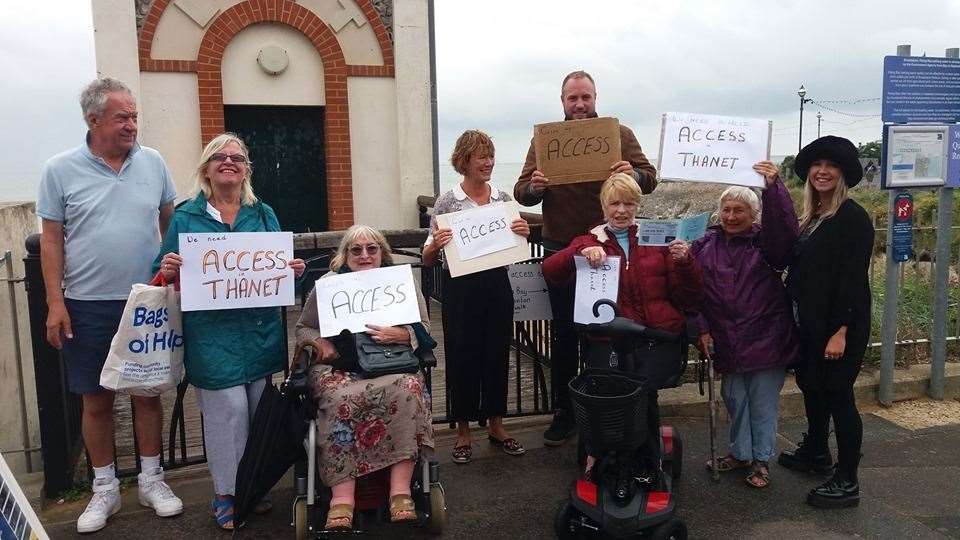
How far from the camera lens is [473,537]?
135 inches

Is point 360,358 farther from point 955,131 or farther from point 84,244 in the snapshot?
point 955,131

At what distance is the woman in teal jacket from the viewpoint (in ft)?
11.0

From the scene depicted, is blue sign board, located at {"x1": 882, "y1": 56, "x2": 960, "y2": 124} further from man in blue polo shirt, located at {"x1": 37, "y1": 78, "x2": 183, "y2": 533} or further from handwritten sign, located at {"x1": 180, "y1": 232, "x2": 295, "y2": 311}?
man in blue polo shirt, located at {"x1": 37, "y1": 78, "x2": 183, "y2": 533}

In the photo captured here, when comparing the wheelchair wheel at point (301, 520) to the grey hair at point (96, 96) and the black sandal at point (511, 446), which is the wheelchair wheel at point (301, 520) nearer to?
the black sandal at point (511, 446)

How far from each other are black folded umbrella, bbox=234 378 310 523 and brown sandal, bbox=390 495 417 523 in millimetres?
536

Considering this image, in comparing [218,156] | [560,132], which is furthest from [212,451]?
[560,132]

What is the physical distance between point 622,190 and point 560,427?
1.68 metres

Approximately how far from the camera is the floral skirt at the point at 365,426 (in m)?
3.14

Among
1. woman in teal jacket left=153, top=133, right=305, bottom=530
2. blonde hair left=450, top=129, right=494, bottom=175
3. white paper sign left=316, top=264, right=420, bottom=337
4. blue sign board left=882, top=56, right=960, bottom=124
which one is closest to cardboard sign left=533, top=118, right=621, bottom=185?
blonde hair left=450, top=129, right=494, bottom=175

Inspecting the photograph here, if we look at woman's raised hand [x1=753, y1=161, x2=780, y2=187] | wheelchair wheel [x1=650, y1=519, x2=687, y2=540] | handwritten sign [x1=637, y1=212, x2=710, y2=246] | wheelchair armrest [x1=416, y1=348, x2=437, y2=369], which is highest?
woman's raised hand [x1=753, y1=161, x2=780, y2=187]

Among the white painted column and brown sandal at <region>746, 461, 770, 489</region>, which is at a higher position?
the white painted column

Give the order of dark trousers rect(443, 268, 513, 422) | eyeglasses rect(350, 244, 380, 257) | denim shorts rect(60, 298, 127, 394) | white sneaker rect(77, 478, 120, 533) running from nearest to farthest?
denim shorts rect(60, 298, 127, 394) < white sneaker rect(77, 478, 120, 533) < eyeglasses rect(350, 244, 380, 257) < dark trousers rect(443, 268, 513, 422)

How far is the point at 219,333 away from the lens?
11.1 ft

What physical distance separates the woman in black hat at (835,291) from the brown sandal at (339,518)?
90.5 inches
